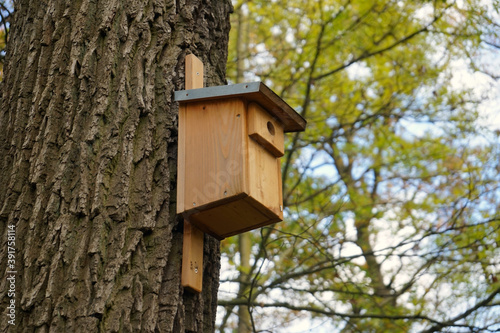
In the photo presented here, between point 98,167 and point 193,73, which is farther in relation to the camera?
point 193,73

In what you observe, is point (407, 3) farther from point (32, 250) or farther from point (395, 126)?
point (32, 250)

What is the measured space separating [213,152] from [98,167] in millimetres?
389

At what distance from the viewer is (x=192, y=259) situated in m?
1.90

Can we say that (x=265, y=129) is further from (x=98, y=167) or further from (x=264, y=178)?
(x=98, y=167)

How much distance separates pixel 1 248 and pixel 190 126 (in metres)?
0.72

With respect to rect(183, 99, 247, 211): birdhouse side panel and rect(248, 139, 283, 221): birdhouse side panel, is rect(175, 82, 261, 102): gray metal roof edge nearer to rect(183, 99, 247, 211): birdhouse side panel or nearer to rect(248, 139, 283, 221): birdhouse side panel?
rect(183, 99, 247, 211): birdhouse side panel

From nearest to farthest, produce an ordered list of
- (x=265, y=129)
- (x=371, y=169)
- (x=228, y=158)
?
(x=228, y=158)
(x=265, y=129)
(x=371, y=169)

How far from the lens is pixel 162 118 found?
80.4 inches

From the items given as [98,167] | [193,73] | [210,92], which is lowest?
[98,167]

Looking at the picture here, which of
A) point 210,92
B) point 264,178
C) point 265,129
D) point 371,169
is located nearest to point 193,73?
point 210,92

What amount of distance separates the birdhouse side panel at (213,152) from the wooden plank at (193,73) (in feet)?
0.32

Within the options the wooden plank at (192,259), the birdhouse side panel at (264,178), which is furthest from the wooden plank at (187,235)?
the birdhouse side panel at (264,178)

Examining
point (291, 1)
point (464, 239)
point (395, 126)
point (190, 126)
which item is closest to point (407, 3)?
point (291, 1)

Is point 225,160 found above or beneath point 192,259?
above
